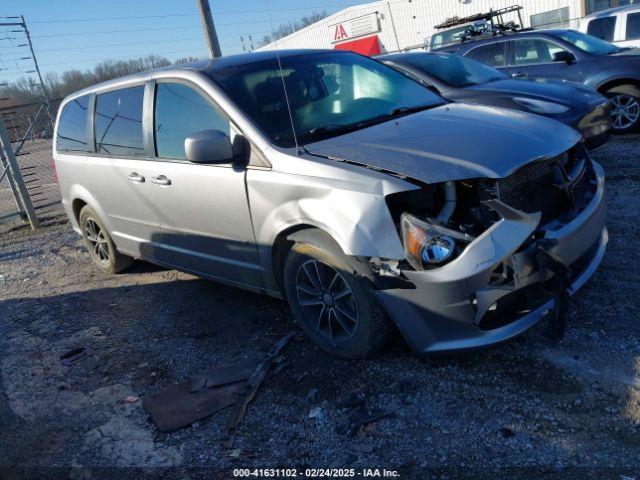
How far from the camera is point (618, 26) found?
1081cm

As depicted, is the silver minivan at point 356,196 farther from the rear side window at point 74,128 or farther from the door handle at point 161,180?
the rear side window at point 74,128

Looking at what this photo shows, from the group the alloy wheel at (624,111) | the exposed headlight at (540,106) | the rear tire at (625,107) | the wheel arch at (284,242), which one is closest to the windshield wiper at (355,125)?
the wheel arch at (284,242)

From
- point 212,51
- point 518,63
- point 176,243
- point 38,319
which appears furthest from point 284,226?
point 212,51

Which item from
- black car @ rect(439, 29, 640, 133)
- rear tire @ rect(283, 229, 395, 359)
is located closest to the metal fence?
rear tire @ rect(283, 229, 395, 359)

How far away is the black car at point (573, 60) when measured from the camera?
8.25m

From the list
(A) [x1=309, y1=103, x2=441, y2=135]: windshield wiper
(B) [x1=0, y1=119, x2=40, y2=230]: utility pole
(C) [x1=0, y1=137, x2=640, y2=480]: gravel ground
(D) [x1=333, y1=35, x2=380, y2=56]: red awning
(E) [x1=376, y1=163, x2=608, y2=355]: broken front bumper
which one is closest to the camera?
(C) [x1=0, y1=137, x2=640, y2=480]: gravel ground

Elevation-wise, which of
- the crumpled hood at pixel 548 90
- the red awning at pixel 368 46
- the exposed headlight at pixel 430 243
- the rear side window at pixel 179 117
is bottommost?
the exposed headlight at pixel 430 243

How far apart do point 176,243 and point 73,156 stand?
1.98 m

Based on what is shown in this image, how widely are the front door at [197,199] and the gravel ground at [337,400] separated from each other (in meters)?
0.51

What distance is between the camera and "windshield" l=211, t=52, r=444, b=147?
12.1 ft

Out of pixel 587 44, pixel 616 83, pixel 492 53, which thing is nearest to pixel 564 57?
pixel 587 44

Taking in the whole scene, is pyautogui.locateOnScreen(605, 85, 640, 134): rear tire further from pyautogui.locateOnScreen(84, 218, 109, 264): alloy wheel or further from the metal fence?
the metal fence

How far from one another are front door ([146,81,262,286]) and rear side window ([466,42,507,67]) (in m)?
6.97

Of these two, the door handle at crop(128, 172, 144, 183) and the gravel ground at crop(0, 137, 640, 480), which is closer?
the gravel ground at crop(0, 137, 640, 480)
